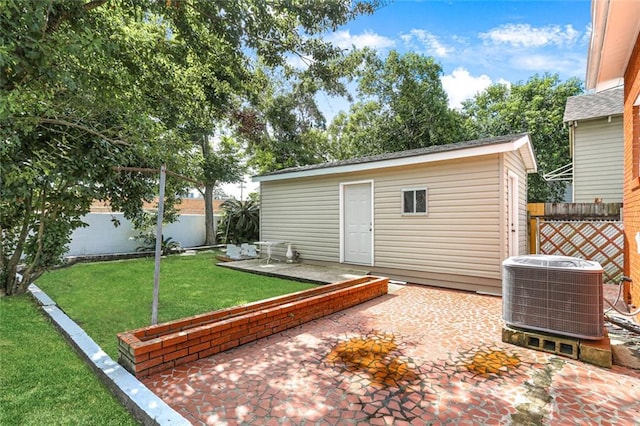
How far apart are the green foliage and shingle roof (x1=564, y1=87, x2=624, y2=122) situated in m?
A: 11.5

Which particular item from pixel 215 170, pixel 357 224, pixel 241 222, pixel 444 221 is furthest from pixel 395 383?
pixel 215 170

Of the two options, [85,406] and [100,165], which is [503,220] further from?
[100,165]

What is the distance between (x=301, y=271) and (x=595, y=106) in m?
10.2

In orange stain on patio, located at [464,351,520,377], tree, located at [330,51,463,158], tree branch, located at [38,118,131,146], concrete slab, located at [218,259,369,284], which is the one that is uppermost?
tree, located at [330,51,463,158]

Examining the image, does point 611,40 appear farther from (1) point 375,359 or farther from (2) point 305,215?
(2) point 305,215

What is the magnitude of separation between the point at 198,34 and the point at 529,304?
7360 mm

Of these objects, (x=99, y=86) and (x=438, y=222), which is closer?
(x=99, y=86)

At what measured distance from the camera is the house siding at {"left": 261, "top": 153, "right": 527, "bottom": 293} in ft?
18.6

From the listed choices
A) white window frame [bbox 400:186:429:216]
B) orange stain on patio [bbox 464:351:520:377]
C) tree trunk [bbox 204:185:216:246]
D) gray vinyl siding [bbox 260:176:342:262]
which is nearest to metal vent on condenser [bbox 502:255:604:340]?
orange stain on patio [bbox 464:351:520:377]

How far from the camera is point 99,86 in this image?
4367mm

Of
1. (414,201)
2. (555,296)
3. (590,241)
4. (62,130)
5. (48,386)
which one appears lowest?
(48,386)

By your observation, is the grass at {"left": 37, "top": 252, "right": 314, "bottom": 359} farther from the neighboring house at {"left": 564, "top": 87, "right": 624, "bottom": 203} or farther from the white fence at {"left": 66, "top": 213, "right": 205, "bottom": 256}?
the neighboring house at {"left": 564, "top": 87, "right": 624, "bottom": 203}

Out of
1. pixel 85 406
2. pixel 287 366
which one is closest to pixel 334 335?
pixel 287 366

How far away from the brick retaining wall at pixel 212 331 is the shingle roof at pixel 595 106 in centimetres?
941
